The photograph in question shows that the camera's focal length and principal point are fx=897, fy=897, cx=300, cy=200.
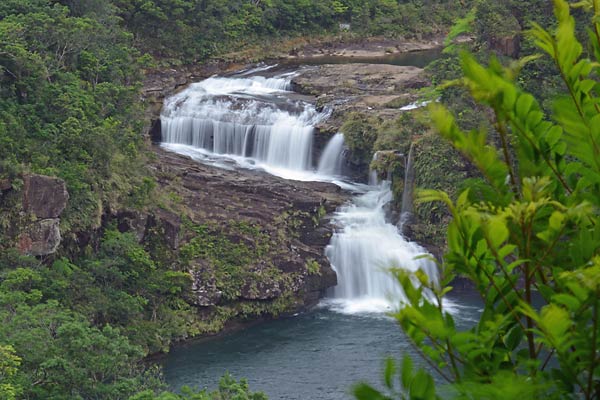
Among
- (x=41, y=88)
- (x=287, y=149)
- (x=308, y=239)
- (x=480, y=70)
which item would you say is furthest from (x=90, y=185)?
(x=480, y=70)

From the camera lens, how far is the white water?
2128cm

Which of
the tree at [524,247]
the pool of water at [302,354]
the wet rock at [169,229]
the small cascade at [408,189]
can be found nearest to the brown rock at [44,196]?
the wet rock at [169,229]

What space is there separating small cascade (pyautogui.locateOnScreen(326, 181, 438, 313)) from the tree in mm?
16989

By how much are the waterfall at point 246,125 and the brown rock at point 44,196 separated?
942 cm

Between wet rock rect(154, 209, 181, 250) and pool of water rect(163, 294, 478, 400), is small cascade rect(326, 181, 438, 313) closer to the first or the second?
pool of water rect(163, 294, 478, 400)

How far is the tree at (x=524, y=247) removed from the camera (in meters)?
2.62

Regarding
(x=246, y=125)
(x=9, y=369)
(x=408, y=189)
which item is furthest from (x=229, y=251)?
(x=9, y=369)

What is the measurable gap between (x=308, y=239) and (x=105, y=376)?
8.54 m

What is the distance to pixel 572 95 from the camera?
2.85 metres

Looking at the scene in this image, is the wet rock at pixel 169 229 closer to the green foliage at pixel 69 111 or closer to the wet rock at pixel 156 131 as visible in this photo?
the green foliage at pixel 69 111

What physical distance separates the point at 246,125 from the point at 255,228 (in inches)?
256

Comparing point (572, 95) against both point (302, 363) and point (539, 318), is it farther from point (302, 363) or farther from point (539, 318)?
point (302, 363)

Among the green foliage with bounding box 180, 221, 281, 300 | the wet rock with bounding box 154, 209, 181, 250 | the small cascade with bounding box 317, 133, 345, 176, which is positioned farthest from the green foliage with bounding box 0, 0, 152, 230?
the small cascade with bounding box 317, 133, 345, 176

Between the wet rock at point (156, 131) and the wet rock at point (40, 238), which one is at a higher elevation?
the wet rock at point (156, 131)
